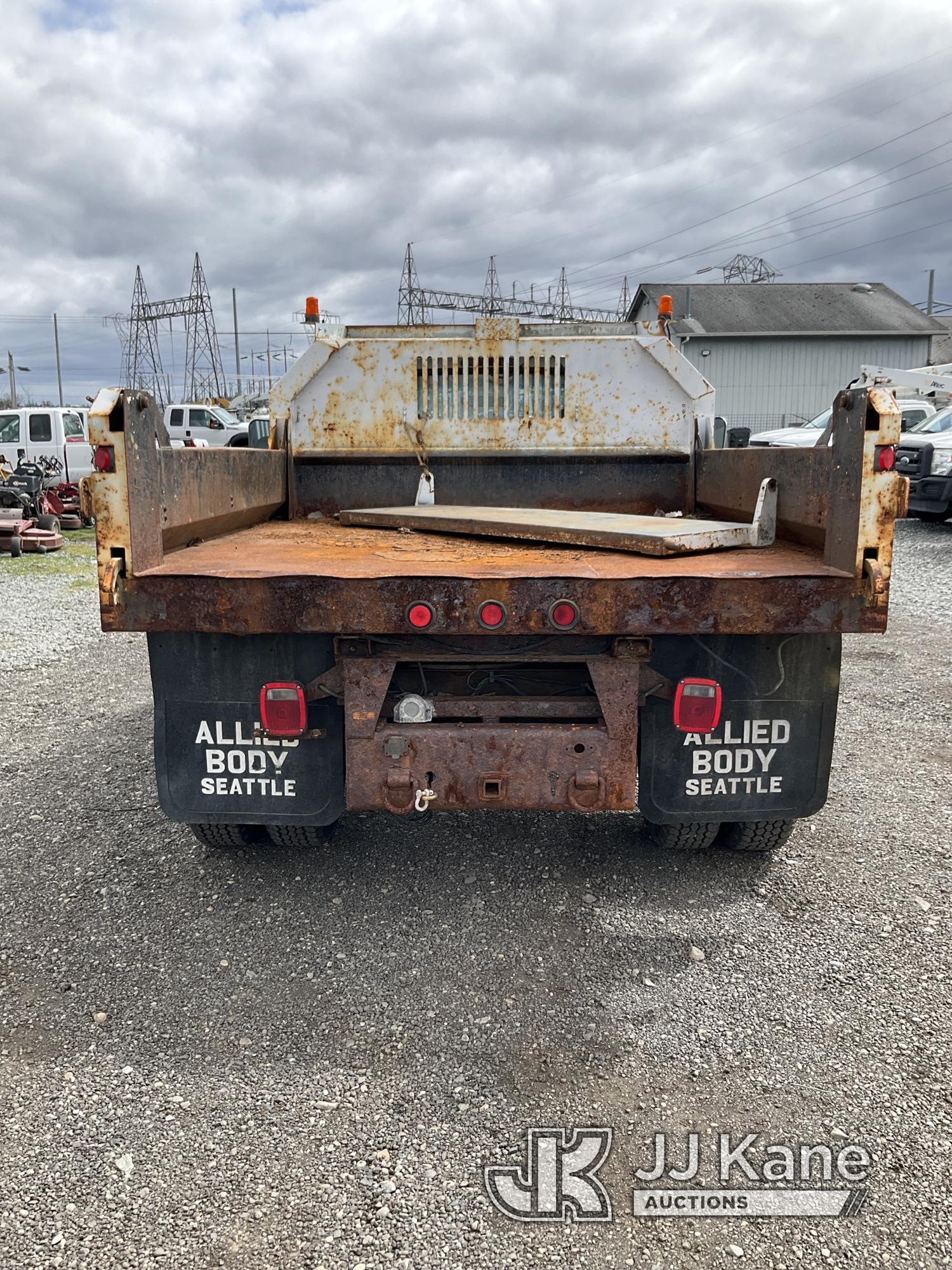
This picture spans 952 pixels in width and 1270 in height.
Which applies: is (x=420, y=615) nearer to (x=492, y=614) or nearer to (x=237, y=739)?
(x=492, y=614)

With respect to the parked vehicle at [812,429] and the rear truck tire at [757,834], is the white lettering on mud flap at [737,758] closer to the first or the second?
the rear truck tire at [757,834]

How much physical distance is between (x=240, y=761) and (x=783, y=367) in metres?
35.8

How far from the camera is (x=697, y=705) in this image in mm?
2949

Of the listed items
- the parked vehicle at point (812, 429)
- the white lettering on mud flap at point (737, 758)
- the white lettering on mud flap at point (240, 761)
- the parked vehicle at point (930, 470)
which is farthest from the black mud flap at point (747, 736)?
the parked vehicle at point (812, 429)

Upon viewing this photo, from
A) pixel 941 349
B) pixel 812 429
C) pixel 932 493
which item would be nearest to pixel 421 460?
pixel 932 493

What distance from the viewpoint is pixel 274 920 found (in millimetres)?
3281

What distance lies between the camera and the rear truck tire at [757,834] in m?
3.48

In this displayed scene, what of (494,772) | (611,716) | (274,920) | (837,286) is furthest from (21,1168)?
(837,286)

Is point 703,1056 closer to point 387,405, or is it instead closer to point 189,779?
point 189,779

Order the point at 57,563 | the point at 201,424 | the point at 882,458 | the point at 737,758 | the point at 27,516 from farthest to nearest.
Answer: the point at 201,424, the point at 27,516, the point at 57,563, the point at 737,758, the point at 882,458

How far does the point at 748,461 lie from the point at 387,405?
186 cm

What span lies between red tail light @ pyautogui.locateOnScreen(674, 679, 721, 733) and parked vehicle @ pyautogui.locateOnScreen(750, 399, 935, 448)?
1211 cm

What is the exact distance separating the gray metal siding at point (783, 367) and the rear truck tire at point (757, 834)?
3346 cm

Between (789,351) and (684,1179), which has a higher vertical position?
(789,351)
